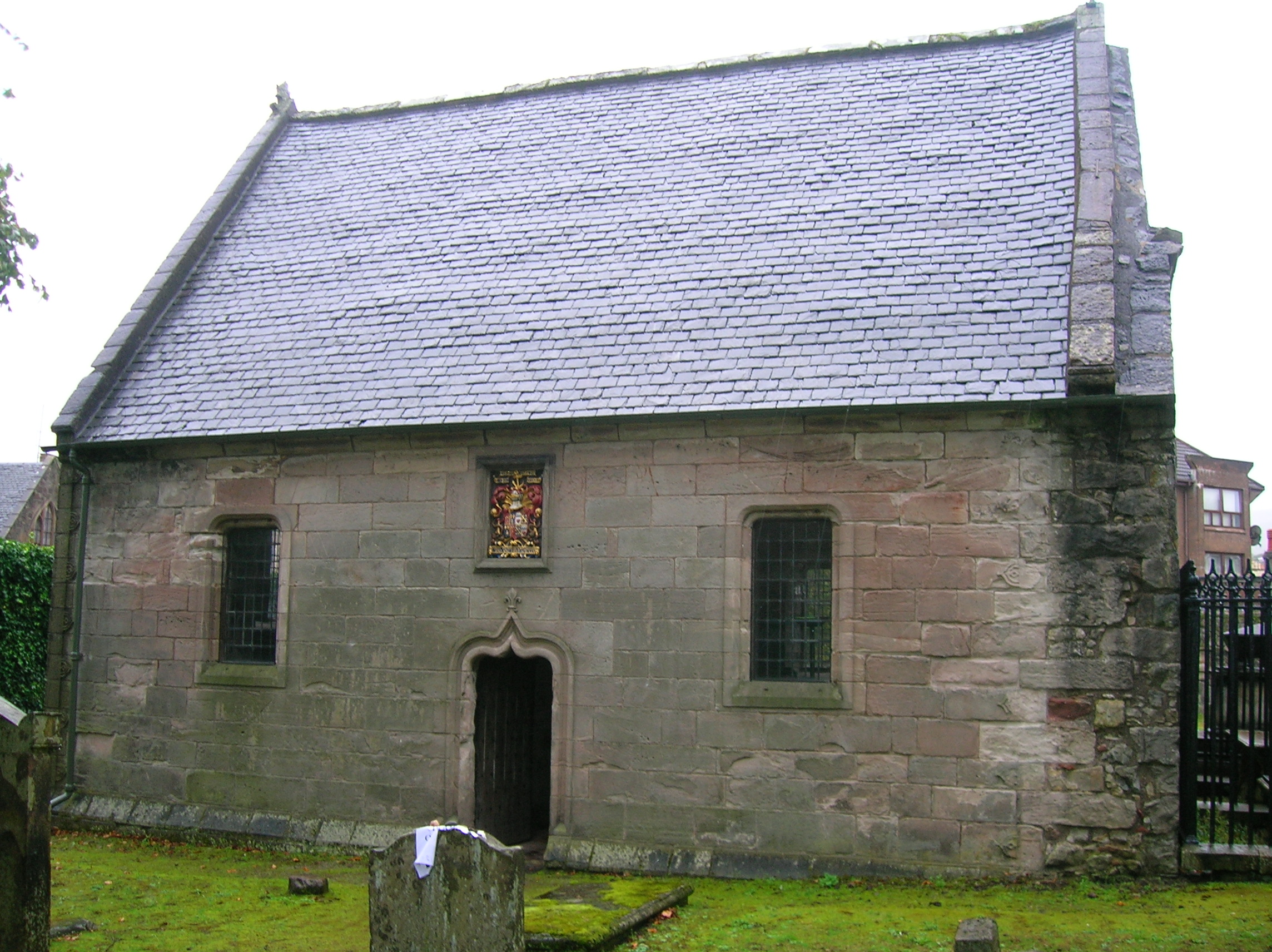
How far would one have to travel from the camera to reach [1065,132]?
1317 centimetres

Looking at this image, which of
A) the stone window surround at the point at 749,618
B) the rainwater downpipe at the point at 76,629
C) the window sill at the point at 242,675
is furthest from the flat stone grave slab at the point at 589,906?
the rainwater downpipe at the point at 76,629

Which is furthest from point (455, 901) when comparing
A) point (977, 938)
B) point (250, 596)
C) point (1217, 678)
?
point (250, 596)

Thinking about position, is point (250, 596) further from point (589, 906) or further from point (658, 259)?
point (589, 906)

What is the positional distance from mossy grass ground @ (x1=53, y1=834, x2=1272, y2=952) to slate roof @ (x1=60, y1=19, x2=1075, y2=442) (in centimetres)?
425

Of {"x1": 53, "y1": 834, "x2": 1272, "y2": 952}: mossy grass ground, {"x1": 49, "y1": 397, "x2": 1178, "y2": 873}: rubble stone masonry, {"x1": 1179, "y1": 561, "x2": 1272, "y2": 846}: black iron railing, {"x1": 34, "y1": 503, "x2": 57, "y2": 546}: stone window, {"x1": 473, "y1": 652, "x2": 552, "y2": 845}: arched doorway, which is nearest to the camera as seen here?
{"x1": 53, "y1": 834, "x2": 1272, "y2": 952}: mossy grass ground

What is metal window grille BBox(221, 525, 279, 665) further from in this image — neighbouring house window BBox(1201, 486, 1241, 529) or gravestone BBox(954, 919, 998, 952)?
neighbouring house window BBox(1201, 486, 1241, 529)

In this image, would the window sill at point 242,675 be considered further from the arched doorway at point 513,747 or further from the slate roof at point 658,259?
the slate roof at point 658,259

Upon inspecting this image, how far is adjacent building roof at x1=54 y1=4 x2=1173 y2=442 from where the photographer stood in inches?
457

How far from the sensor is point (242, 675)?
520 inches

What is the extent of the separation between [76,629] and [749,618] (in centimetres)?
837

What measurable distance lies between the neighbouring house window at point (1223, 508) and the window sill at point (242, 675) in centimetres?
5740

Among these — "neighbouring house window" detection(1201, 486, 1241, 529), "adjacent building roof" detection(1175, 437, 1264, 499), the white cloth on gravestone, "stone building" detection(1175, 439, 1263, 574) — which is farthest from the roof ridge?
"neighbouring house window" detection(1201, 486, 1241, 529)

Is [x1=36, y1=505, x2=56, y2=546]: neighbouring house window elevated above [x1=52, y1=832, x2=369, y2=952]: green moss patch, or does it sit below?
above

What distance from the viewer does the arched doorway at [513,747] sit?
1246 centimetres
